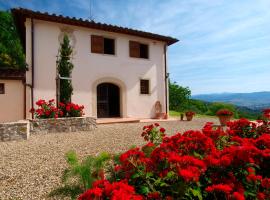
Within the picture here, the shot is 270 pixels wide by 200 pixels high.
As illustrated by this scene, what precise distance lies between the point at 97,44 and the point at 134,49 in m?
2.38

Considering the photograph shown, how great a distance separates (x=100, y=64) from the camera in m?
13.1

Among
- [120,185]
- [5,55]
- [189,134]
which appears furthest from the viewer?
[5,55]

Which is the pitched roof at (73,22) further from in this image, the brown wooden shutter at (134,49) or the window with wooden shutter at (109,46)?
the window with wooden shutter at (109,46)

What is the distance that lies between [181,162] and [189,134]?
3.12 ft

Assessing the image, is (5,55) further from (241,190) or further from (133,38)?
(241,190)

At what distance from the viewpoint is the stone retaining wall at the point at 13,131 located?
24.8 ft

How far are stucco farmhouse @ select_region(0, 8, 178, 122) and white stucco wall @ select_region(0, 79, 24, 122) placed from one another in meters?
0.58

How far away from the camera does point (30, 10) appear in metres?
11.1

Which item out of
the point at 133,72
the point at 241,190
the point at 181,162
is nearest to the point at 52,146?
the point at 181,162

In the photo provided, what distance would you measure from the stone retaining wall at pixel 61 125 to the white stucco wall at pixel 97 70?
9.86 ft

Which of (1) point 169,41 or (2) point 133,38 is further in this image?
(1) point 169,41

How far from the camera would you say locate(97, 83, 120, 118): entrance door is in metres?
13.9

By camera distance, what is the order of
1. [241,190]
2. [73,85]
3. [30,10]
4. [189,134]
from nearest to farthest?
[241,190], [189,134], [30,10], [73,85]

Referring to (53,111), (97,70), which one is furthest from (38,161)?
(97,70)
